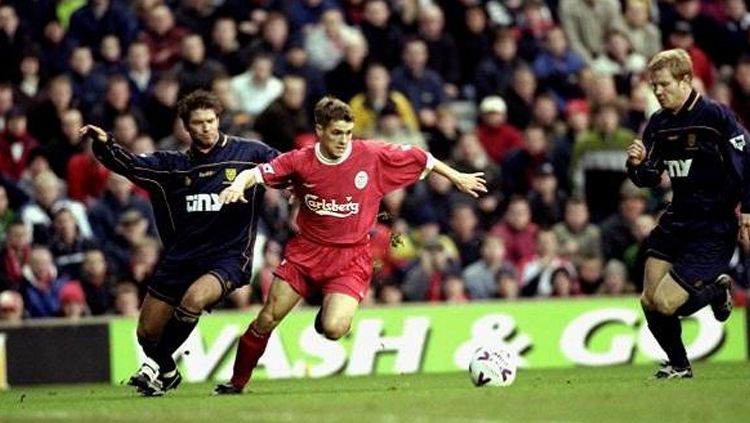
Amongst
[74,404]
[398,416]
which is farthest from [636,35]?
[398,416]

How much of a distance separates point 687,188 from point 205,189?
3589mm

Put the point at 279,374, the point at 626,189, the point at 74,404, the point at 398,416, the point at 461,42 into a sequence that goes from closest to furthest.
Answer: the point at 398,416 < the point at 74,404 < the point at 279,374 < the point at 626,189 < the point at 461,42

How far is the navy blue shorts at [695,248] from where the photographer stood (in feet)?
51.6

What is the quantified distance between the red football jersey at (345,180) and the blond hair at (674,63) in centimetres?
178

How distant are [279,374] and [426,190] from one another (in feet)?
11.9

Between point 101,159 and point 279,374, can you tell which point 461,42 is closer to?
point 279,374

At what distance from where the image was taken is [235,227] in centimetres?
1623

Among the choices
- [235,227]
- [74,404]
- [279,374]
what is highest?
[235,227]

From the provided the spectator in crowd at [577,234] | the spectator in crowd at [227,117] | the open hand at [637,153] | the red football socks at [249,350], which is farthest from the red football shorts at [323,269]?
the spectator in crowd at [577,234]

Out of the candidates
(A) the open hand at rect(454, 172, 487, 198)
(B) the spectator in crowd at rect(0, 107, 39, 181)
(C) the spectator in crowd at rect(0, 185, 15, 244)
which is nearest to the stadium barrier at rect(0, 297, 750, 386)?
(C) the spectator in crowd at rect(0, 185, 15, 244)

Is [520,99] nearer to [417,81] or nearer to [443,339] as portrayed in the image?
[417,81]

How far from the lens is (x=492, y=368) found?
1611cm

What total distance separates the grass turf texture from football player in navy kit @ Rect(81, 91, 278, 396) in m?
0.51

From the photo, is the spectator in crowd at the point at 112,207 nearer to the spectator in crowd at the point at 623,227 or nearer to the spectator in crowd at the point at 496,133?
the spectator in crowd at the point at 496,133
